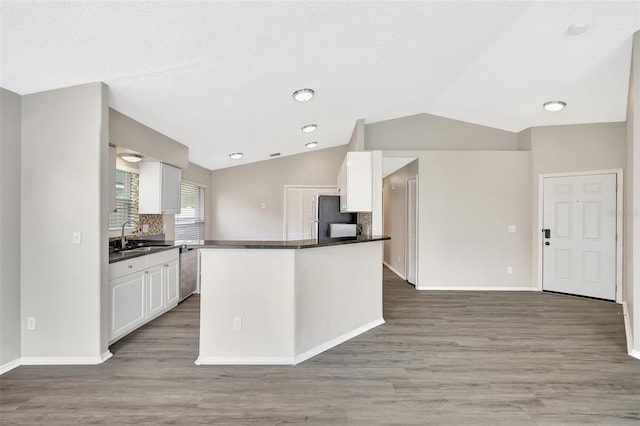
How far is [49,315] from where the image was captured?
8.51 feet

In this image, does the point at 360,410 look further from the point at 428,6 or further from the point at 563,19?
the point at 563,19

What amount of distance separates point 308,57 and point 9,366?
346 cm

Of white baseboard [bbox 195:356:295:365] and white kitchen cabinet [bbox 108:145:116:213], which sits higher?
white kitchen cabinet [bbox 108:145:116:213]

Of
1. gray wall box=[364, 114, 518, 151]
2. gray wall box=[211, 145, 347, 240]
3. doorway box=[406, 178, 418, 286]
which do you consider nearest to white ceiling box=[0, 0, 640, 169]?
gray wall box=[364, 114, 518, 151]

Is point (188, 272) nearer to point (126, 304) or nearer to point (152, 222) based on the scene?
point (152, 222)

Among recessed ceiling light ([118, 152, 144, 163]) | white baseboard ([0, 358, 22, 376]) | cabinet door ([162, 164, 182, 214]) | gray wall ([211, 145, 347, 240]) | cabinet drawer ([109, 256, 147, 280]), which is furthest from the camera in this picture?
gray wall ([211, 145, 347, 240])

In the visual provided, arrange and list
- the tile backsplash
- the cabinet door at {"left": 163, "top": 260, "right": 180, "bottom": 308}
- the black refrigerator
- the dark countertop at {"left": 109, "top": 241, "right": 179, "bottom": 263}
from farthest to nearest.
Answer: the black refrigerator → the tile backsplash → the cabinet door at {"left": 163, "top": 260, "right": 180, "bottom": 308} → the dark countertop at {"left": 109, "top": 241, "right": 179, "bottom": 263}

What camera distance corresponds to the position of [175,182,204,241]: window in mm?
5605

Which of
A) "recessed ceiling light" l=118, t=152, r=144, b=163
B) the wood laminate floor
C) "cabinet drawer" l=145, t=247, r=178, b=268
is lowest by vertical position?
the wood laminate floor

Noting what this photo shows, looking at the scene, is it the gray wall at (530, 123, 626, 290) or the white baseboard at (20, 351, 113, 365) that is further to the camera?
the gray wall at (530, 123, 626, 290)

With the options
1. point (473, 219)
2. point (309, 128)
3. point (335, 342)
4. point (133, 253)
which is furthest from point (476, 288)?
point (133, 253)

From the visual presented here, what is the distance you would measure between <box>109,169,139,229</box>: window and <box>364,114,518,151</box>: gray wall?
3597 mm

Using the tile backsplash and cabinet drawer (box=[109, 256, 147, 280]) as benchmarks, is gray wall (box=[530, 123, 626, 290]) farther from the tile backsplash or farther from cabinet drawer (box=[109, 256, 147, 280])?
the tile backsplash

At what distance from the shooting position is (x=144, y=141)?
360 centimetres
